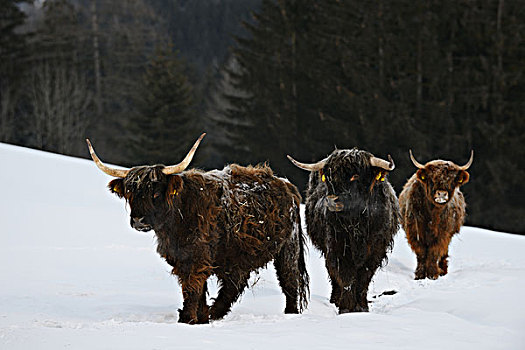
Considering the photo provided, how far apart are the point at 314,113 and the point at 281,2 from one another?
6334 mm

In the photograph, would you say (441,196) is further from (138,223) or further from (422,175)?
(138,223)

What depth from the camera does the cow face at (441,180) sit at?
800 cm

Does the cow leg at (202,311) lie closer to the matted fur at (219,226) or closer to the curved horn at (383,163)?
the matted fur at (219,226)

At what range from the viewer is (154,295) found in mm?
6930

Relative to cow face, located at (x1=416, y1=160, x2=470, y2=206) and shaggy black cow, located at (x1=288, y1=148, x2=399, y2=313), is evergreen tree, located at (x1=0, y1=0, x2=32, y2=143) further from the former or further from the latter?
shaggy black cow, located at (x1=288, y1=148, x2=399, y2=313)

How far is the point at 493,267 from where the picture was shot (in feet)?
28.2

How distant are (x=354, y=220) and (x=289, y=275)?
91 cm

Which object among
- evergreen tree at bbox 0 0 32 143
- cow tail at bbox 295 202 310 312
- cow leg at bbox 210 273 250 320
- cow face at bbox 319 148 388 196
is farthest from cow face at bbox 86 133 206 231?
evergreen tree at bbox 0 0 32 143

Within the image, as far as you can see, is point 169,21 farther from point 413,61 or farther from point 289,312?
point 289,312

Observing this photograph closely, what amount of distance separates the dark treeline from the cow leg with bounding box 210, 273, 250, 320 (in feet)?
57.3

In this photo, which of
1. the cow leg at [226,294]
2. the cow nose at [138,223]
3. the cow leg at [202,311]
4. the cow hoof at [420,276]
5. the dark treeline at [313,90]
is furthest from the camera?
the dark treeline at [313,90]

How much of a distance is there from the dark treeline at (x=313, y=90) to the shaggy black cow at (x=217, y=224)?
1717cm

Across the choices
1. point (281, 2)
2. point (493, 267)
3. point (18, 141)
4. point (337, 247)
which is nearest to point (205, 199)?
point (337, 247)

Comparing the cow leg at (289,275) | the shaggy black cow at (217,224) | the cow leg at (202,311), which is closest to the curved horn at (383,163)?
the shaggy black cow at (217,224)
